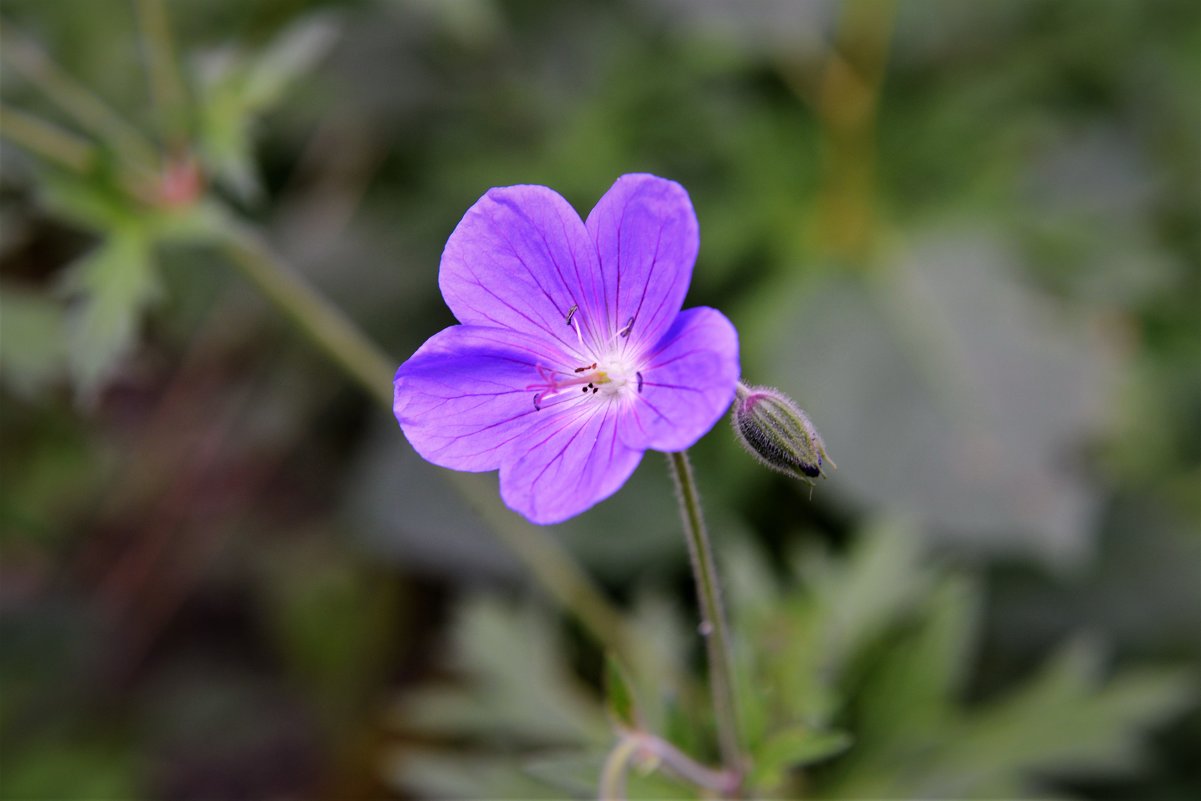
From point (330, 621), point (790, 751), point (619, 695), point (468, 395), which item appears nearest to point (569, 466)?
point (468, 395)

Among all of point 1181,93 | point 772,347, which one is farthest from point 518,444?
point 1181,93

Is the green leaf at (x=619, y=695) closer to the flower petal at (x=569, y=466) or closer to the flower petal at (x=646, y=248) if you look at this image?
the flower petal at (x=569, y=466)

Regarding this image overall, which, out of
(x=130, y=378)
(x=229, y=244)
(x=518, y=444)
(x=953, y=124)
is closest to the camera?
(x=518, y=444)

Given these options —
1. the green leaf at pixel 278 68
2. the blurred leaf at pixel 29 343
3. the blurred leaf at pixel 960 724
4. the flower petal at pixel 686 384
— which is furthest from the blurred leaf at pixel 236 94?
the blurred leaf at pixel 960 724

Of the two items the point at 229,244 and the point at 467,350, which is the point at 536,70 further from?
the point at 467,350

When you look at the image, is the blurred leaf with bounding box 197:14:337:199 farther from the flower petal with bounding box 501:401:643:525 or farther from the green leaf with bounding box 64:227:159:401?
the flower petal with bounding box 501:401:643:525

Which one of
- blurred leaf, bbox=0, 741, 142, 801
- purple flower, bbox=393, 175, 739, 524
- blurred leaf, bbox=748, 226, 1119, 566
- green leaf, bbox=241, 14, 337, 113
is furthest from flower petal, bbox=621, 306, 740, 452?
blurred leaf, bbox=0, 741, 142, 801
